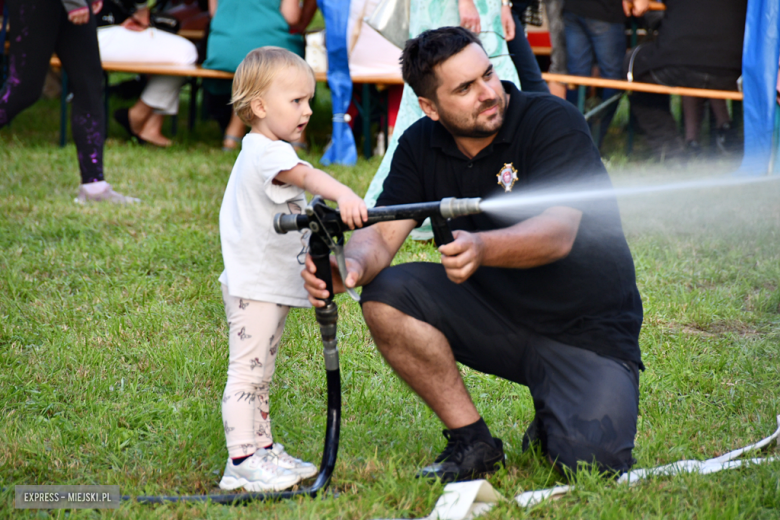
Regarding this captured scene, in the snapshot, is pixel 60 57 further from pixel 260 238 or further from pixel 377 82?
pixel 260 238

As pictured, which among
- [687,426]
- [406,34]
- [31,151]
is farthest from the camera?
[31,151]

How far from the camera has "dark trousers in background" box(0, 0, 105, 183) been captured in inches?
194

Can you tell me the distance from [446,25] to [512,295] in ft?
7.58

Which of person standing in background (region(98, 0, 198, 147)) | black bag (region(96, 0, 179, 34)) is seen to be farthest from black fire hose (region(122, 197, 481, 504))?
black bag (region(96, 0, 179, 34))

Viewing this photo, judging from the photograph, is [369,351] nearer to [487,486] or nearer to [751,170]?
[487,486]

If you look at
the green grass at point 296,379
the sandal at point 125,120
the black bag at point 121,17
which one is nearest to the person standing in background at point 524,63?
the green grass at point 296,379

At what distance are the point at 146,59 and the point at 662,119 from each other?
4840mm

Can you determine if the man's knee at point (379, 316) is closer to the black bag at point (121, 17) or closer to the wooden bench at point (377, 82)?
the wooden bench at point (377, 82)

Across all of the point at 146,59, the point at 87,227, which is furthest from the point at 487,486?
the point at 146,59

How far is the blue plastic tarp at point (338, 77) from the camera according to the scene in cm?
653

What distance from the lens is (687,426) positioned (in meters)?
2.73

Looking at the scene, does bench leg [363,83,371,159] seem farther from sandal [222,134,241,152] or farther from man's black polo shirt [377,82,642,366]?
man's black polo shirt [377,82,642,366]

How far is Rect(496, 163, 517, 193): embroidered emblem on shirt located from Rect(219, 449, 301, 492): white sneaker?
111 cm

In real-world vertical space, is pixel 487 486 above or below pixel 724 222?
above
